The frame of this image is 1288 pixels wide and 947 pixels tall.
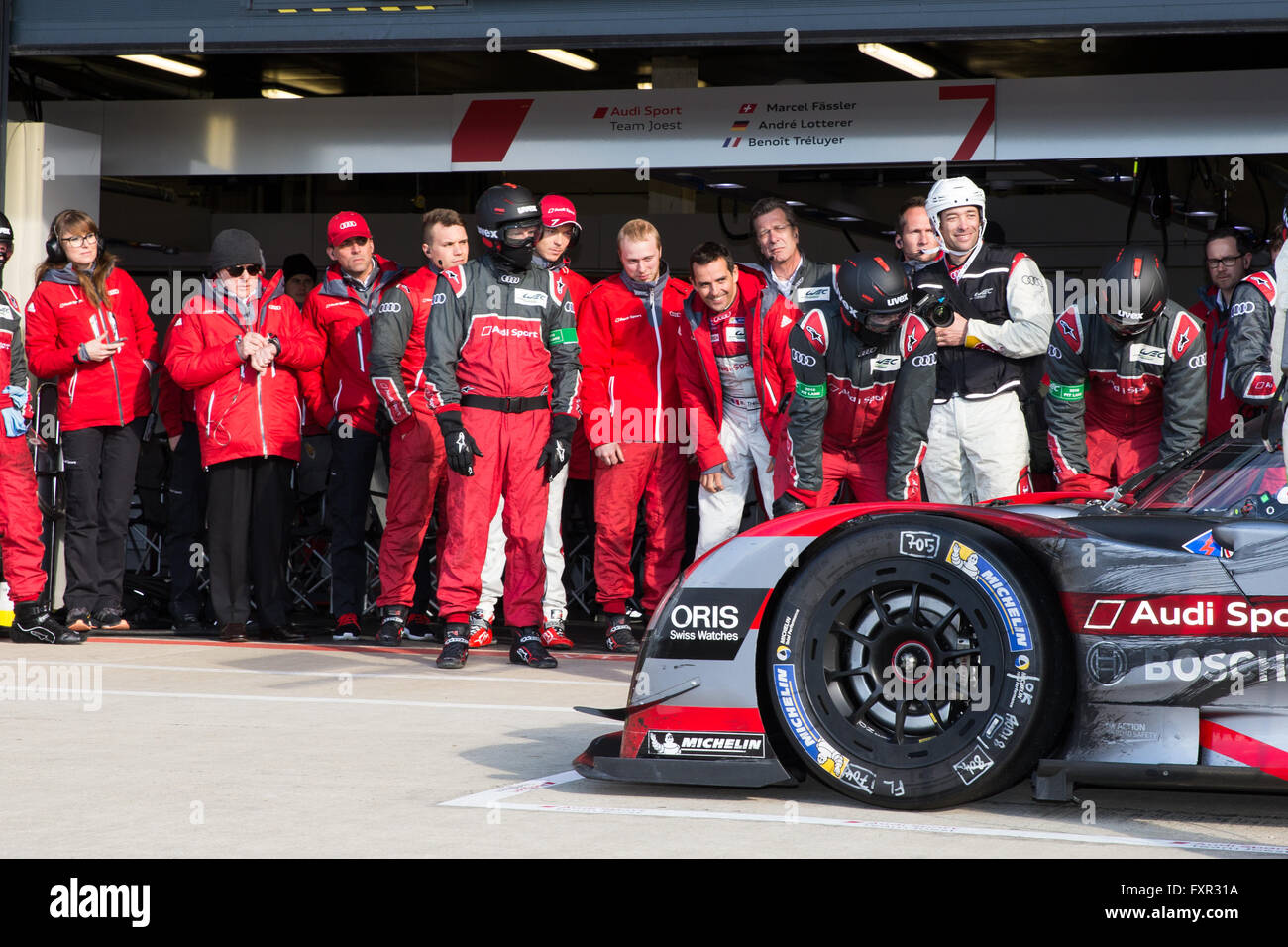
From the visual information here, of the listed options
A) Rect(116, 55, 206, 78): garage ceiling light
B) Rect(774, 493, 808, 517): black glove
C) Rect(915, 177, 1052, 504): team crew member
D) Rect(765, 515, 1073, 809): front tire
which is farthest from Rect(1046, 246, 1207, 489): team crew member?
Rect(116, 55, 206, 78): garage ceiling light

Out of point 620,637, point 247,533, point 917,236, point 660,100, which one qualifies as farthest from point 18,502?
point 917,236

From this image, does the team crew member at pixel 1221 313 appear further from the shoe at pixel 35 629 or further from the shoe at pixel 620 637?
the shoe at pixel 35 629

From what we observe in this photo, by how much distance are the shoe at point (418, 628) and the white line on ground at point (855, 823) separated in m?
4.56

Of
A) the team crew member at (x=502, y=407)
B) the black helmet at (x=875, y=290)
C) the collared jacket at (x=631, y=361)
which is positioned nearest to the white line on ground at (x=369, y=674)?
the team crew member at (x=502, y=407)

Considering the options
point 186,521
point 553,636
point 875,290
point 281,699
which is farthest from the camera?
point 186,521

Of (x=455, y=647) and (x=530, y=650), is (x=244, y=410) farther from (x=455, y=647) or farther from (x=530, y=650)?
(x=530, y=650)

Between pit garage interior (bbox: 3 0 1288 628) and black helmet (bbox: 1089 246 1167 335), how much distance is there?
1.97 meters

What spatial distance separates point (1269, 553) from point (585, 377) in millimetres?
5066

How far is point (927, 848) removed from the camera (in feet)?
12.1

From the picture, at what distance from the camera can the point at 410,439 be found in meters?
8.84

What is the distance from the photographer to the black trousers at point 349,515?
9.09 m

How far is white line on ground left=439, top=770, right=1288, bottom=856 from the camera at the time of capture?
12.4 feet

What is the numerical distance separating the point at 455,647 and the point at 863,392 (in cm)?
227
